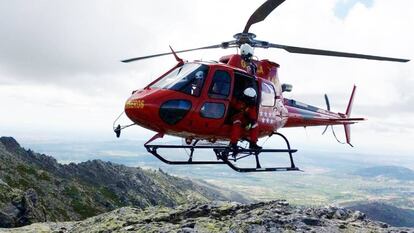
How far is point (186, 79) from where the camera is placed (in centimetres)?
1991

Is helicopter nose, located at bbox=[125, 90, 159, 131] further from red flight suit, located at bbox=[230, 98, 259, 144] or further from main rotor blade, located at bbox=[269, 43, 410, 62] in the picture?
main rotor blade, located at bbox=[269, 43, 410, 62]

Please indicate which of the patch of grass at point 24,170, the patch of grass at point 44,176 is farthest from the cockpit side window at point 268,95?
the patch of grass at point 44,176

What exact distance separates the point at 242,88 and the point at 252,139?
2.85 metres

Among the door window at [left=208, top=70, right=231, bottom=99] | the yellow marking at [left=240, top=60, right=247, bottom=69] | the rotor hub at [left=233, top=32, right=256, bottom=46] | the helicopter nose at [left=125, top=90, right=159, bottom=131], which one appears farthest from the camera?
the yellow marking at [left=240, top=60, right=247, bottom=69]

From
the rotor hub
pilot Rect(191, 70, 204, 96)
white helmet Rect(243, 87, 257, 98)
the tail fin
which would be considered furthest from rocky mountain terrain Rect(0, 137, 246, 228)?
the tail fin

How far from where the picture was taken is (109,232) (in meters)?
22.5

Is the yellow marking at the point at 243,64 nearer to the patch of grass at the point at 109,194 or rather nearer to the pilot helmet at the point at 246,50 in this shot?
the pilot helmet at the point at 246,50

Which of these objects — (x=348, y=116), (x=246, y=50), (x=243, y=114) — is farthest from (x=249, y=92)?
(x=348, y=116)

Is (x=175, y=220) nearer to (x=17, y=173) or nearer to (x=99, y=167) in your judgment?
(x=17, y=173)

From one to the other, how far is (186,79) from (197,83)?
1.84 ft

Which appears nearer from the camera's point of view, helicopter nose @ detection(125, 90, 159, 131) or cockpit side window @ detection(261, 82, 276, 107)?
helicopter nose @ detection(125, 90, 159, 131)

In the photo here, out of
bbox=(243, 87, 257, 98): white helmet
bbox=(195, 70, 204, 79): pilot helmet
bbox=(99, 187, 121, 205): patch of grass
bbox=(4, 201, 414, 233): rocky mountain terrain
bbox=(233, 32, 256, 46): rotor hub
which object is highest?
bbox=(233, 32, 256, 46): rotor hub

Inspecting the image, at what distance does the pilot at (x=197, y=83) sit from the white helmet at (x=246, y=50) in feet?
8.02

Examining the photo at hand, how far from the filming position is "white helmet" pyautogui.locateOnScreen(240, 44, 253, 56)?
21156mm
